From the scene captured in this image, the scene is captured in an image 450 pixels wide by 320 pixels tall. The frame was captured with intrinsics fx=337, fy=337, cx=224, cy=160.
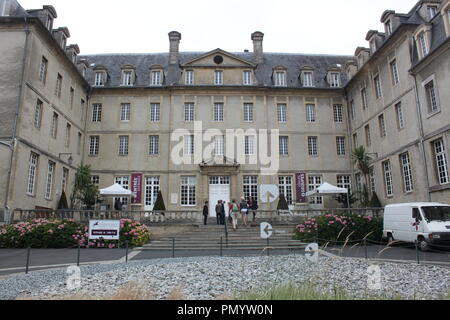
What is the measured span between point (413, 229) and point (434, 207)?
1119mm

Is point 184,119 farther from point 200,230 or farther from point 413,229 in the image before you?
point 413,229

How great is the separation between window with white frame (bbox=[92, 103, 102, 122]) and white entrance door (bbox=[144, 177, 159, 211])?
236 inches

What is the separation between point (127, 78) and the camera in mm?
25688

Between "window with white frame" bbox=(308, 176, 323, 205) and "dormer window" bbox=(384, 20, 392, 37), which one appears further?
"window with white frame" bbox=(308, 176, 323, 205)

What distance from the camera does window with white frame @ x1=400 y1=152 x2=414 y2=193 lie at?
57.9 ft

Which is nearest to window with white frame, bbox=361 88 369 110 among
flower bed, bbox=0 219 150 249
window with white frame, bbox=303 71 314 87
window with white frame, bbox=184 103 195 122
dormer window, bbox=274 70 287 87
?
window with white frame, bbox=303 71 314 87

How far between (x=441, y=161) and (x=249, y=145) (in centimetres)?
1196

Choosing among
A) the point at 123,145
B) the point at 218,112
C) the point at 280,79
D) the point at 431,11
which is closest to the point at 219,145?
the point at 218,112

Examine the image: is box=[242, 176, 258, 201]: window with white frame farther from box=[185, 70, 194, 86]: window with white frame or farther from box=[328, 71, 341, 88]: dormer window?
box=[328, 71, 341, 88]: dormer window

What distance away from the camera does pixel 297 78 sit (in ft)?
87.0

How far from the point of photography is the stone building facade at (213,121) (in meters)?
18.9

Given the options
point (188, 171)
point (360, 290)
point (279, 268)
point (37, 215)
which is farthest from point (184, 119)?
point (360, 290)
